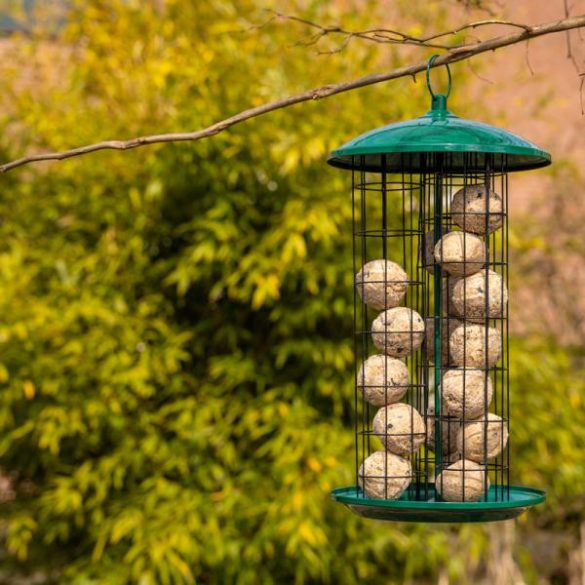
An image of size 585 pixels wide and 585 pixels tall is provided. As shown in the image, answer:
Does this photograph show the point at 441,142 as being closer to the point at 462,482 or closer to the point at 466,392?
the point at 466,392

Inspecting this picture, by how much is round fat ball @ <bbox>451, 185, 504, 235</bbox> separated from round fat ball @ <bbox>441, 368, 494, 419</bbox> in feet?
0.92

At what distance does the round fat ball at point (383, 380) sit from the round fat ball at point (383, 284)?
→ 11cm

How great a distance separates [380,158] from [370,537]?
2.49 meters

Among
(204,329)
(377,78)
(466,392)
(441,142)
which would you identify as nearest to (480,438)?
(466,392)

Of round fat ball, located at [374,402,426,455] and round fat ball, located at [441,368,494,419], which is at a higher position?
round fat ball, located at [441,368,494,419]

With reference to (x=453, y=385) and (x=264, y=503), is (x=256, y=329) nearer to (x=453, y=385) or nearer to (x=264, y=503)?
(x=264, y=503)

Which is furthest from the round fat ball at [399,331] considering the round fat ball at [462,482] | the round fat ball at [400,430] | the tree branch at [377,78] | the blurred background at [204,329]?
the blurred background at [204,329]

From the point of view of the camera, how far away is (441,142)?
2.12 metres

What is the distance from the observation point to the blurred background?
4535mm

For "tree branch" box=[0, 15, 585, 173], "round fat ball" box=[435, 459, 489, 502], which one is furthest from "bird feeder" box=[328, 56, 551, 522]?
"tree branch" box=[0, 15, 585, 173]

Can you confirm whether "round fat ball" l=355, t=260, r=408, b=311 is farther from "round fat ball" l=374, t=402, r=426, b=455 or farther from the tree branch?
the tree branch

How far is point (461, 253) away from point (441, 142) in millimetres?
251

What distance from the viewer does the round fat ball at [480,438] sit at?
2.27m

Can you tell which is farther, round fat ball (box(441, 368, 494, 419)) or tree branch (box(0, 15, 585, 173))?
round fat ball (box(441, 368, 494, 419))
